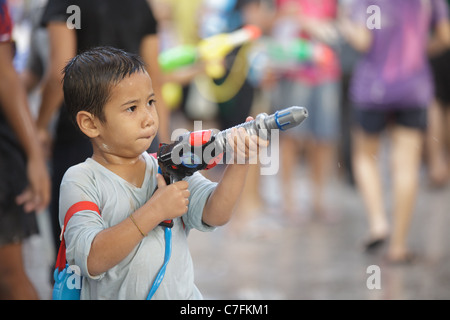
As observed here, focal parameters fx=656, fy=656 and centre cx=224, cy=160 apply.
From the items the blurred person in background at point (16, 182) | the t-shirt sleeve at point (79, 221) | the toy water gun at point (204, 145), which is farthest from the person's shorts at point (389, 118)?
the t-shirt sleeve at point (79, 221)

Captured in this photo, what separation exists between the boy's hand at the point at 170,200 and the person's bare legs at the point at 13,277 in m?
0.92

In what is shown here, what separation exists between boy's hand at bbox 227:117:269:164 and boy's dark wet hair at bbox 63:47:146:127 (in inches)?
10.6

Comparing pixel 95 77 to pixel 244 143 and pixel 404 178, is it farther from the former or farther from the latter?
pixel 404 178

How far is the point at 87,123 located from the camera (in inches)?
55.9

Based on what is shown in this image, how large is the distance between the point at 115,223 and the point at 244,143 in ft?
1.16

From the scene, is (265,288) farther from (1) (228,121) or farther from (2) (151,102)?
(2) (151,102)

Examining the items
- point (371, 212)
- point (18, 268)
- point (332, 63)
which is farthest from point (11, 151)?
point (332, 63)

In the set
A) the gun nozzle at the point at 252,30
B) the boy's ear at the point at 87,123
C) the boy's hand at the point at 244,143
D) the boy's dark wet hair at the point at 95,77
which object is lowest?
the boy's hand at the point at 244,143

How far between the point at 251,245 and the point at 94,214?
9.50 feet

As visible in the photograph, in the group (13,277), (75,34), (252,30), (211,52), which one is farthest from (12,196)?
(252,30)

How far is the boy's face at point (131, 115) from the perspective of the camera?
138cm

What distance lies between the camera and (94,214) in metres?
1.37

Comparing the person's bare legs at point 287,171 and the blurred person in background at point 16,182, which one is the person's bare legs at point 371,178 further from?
the blurred person in background at point 16,182

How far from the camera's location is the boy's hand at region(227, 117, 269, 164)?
1.29 m
